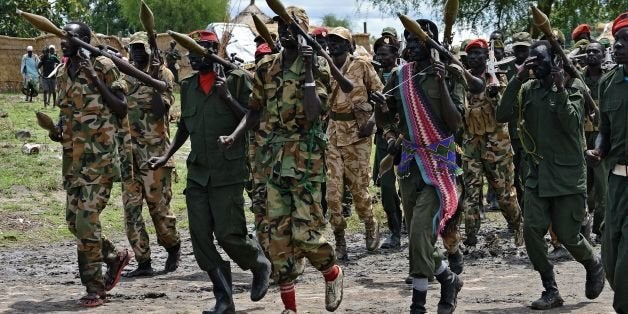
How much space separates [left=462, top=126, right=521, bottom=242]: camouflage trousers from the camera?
11023 millimetres

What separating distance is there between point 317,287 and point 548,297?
7.08 ft

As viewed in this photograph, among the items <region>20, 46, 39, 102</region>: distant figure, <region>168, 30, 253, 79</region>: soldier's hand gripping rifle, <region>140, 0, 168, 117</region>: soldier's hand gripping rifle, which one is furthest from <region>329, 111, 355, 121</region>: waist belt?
<region>20, 46, 39, 102</region>: distant figure

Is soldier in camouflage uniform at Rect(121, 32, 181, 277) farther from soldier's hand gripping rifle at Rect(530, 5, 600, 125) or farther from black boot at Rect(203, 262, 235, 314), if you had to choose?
soldier's hand gripping rifle at Rect(530, 5, 600, 125)

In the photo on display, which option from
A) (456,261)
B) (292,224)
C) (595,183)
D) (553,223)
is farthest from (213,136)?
(595,183)

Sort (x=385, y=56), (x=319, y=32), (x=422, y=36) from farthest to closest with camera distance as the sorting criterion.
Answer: (x=385, y=56) < (x=319, y=32) < (x=422, y=36)

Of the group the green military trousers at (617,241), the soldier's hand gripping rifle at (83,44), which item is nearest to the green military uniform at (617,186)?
the green military trousers at (617,241)

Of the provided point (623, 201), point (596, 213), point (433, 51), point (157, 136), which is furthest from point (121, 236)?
point (623, 201)

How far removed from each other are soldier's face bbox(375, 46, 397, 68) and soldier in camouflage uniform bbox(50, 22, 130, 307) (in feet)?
13.4

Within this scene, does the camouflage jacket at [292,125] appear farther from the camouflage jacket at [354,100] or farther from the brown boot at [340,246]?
the brown boot at [340,246]

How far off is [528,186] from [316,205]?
6.22ft

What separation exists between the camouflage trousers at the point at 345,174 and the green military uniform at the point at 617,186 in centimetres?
428

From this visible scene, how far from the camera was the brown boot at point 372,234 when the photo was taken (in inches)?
451

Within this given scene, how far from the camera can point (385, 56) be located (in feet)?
39.2

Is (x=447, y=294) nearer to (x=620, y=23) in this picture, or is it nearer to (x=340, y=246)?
(x=620, y=23)
